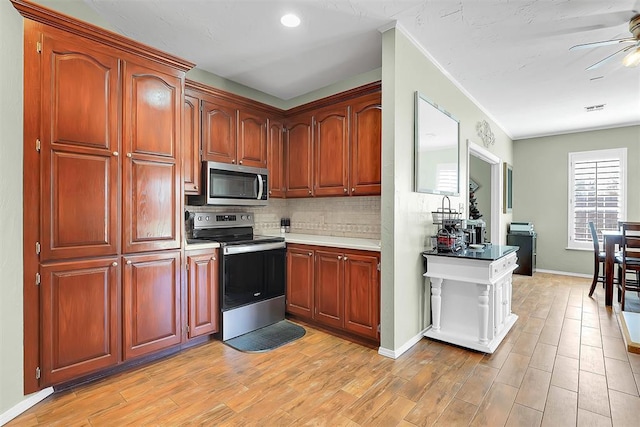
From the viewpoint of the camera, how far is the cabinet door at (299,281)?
127 inches

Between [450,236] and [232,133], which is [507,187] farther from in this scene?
[232,133]

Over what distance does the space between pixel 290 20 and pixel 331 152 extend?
4.45 feet

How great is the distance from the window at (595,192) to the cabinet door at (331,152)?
5.04m

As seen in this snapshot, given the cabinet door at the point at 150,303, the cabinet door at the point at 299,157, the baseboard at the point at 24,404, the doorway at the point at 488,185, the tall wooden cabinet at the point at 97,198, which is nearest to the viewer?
the baseboard at the point at 24,404

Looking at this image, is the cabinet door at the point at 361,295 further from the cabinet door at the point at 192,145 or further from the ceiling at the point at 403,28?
the ceiling at the point at 403,28

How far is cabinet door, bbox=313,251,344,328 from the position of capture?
2977mm

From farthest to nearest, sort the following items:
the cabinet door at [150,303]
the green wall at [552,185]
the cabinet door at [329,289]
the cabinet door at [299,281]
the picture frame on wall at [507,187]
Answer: the picture frame on wall at [507,187] < the green wall at [552,185] < the cabinet door at [299,281] < the cabinet door at [329,289] < the cabinet door at [150,303]

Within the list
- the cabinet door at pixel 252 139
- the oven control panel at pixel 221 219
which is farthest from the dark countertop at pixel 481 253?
the cabinet door at pixel 252 139

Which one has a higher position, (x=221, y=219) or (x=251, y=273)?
(x=221, y=219)

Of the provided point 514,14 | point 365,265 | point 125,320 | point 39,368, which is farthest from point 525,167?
point 39,368

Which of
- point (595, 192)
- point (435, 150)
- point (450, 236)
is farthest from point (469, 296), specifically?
point (595, 192)

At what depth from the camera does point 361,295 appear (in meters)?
2.82

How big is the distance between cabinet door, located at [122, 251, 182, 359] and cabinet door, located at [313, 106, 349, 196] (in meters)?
1.71

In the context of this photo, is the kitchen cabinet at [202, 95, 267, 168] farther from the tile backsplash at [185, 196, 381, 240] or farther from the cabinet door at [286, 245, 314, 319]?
the cabinet door at [286, 245, 314, 319]
